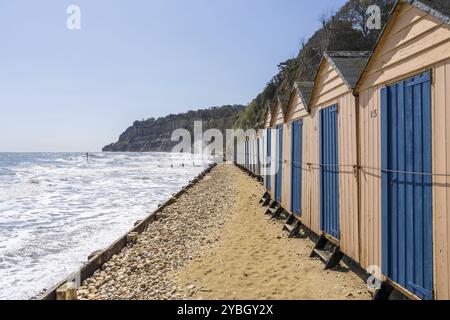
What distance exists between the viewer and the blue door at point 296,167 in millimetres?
9094

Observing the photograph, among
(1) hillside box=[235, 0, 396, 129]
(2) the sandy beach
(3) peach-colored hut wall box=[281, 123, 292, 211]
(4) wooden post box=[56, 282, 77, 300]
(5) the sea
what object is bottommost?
(5) the sea

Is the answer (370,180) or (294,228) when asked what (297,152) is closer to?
(294,228)

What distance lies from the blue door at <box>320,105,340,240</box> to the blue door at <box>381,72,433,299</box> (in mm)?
1805

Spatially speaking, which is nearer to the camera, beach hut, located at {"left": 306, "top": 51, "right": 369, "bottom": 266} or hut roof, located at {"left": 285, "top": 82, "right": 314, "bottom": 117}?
beach hut, located at {"left": 306, "top": 51, "right": 369, "bottom": 266}

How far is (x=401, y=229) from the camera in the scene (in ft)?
14.0

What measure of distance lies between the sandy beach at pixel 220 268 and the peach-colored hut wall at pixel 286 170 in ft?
2.35

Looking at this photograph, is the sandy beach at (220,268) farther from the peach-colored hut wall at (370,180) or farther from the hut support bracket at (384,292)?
the peach-colored hut wall at (370,180)

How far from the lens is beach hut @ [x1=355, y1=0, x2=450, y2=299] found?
356 cm

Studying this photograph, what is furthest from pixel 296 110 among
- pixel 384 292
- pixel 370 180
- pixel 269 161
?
pixel 384 292

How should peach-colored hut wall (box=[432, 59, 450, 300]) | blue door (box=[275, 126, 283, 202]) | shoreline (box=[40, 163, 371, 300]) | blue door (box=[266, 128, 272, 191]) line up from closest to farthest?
peach-colored hut wall (box=[432, 59, 450, 300]) → shoreline (box=[40, 163, 371, 300]) → blue door (box=[275, 126, 283, 202]) → blue door (box=[266, 128, 272, 191])

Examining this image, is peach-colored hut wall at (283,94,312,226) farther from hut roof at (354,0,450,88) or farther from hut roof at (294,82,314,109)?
hut roof at (354,0,450,88)

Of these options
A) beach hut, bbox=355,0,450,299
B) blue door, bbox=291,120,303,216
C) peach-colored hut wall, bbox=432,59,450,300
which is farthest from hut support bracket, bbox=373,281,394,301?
blue door, bbox=291,120,303,216

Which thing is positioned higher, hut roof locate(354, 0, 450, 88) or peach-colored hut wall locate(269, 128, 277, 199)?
hut roof locate(354, 0, 450, 88)
